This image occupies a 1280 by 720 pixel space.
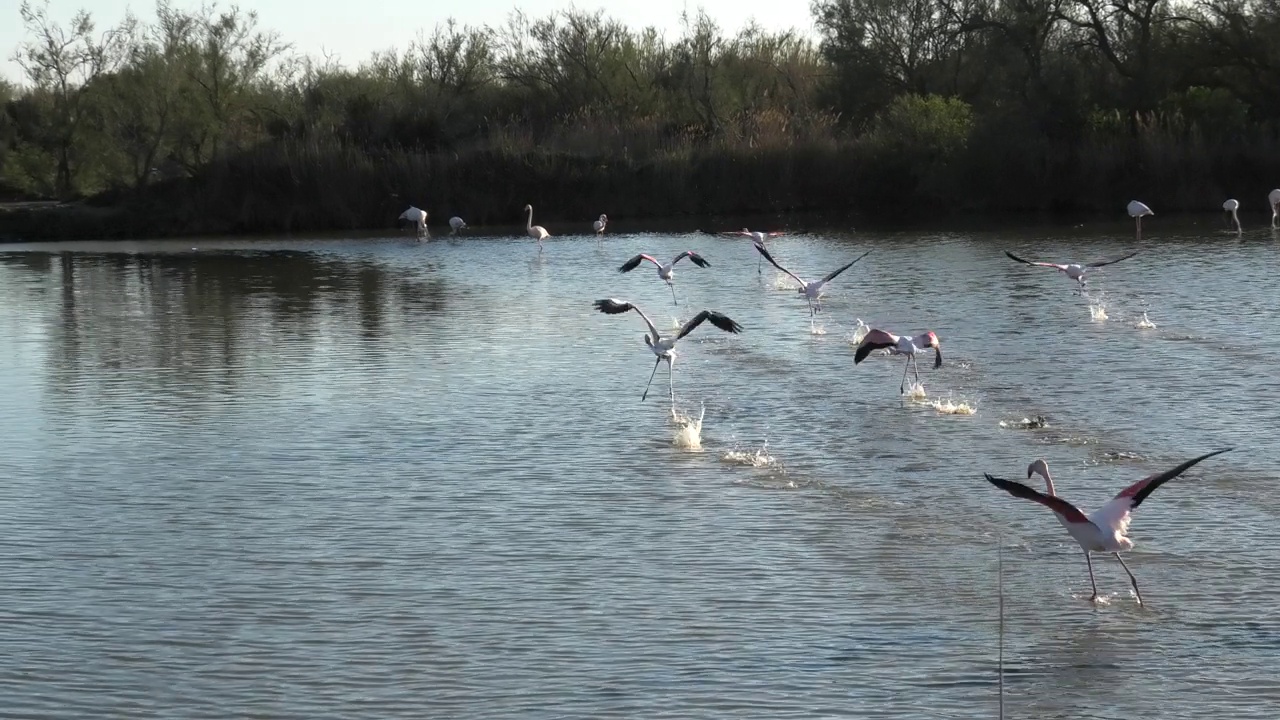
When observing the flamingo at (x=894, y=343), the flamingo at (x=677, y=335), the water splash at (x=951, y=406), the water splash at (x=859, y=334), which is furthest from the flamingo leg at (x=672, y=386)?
the water splash at (x=859, y=334)

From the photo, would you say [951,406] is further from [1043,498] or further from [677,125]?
[677,125]

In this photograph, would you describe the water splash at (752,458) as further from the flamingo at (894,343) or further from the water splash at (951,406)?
the water splash at (951,406)

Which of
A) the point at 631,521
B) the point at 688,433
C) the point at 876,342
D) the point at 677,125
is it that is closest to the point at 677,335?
the point at 876,342

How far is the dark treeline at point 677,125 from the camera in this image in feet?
126

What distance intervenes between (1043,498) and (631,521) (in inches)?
112

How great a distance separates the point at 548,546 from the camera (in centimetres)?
810

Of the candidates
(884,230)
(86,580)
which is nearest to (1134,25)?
(884,230)

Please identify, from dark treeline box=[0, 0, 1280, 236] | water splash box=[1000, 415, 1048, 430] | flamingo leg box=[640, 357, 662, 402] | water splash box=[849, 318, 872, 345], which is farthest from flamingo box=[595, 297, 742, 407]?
dark treeline box=[0, 0, 1280, 236]

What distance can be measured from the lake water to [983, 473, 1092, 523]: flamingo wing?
1.51 ft

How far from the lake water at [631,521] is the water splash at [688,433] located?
0.04 metres

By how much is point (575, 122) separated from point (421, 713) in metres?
41.7

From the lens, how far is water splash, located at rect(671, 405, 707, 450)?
1071cm

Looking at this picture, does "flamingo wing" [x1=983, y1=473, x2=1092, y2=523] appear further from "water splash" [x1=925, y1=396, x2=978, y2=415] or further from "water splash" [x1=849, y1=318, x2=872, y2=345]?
"water splash" [x1=849, y1=318, x2=872, y2=345]

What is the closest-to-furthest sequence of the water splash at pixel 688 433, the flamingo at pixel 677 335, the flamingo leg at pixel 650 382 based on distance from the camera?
1. the water splash at pixel 688 433
2. the flamingo at pixel 677 335
3. the flamingo leg at pixel 650 382
